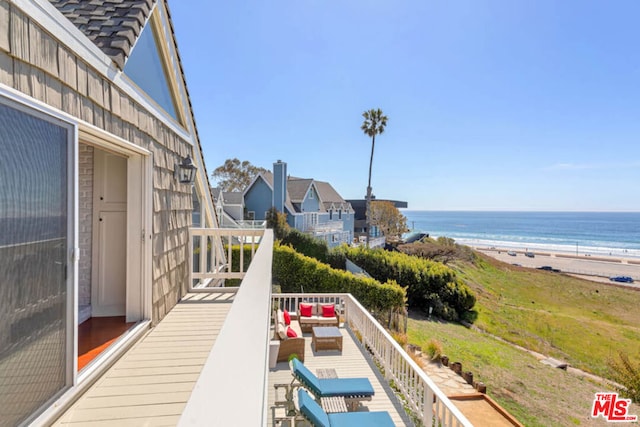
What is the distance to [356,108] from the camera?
2661cm

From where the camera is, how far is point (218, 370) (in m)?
0.86

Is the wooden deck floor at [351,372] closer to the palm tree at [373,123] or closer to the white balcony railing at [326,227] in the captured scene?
the white balcony railing at [326,227]

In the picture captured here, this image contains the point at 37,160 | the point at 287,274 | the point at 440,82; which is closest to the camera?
the point at 37,160

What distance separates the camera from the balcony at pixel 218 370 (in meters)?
0.77

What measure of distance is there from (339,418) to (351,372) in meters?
2.33

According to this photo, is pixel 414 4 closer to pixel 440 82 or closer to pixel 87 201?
pixel 440 82

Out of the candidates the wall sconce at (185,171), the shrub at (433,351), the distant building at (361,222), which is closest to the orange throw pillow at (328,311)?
the shrub at (433,351)

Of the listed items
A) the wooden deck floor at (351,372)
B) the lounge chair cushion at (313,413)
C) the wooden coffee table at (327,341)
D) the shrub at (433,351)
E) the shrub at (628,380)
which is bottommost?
the shrub at (628,380)

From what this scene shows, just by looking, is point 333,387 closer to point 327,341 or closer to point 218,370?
point 327,341

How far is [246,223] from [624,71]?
27.8 m

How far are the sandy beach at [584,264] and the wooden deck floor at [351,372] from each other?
33.4 m

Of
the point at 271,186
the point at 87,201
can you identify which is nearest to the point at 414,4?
the point at 87,201

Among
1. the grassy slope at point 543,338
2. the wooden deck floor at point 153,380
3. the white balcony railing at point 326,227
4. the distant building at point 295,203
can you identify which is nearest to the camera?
the wooden deck floor at point 153,380

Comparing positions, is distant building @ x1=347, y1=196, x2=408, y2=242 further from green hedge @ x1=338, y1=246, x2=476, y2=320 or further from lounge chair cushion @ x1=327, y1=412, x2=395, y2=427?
lounge chair cushion @ x1=327, y1=412, x2=395, y2=427
